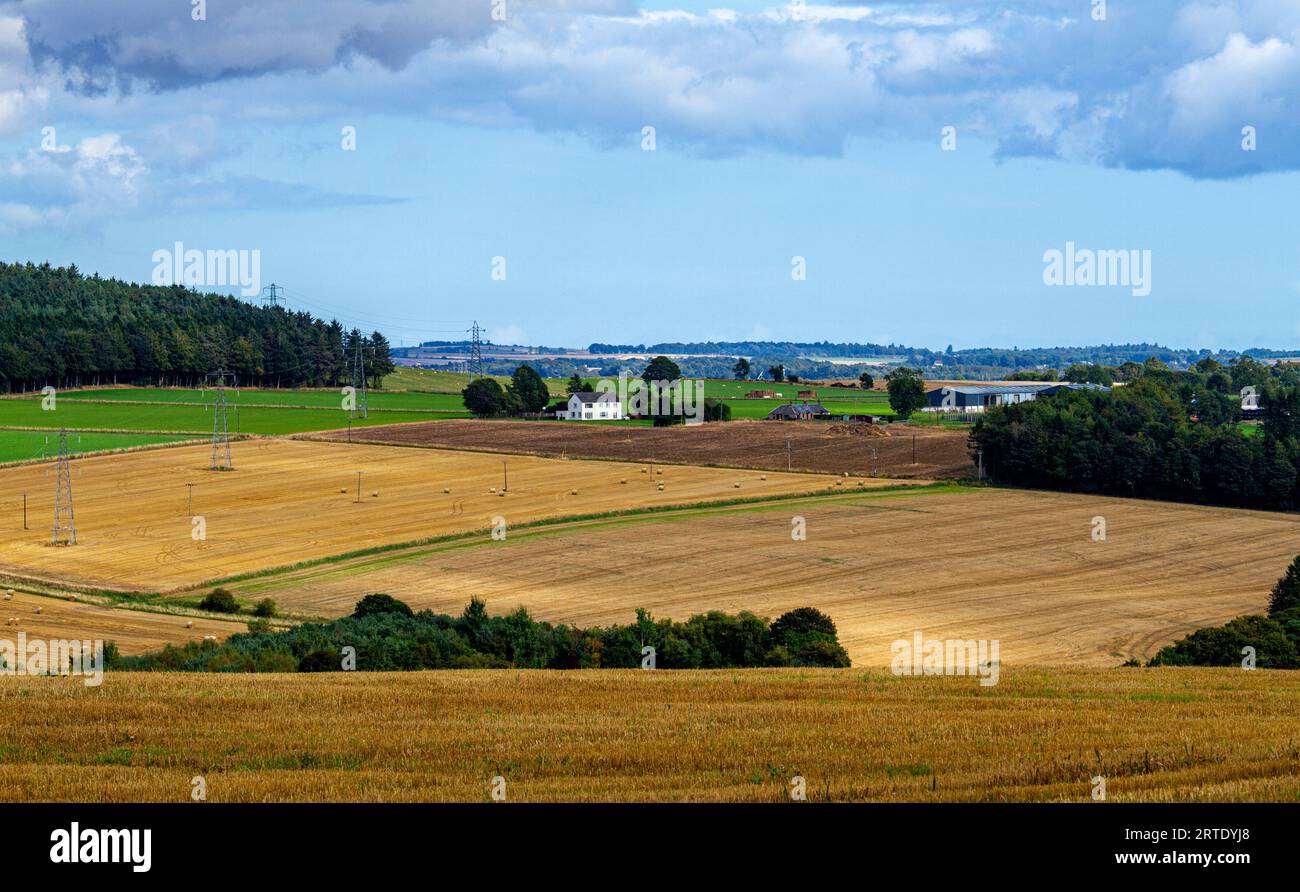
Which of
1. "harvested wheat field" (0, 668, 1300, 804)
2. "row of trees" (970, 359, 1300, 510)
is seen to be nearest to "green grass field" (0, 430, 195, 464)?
"row of trees" (970, 359, 1300, 510)

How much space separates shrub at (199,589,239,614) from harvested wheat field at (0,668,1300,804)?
2803 centimetres

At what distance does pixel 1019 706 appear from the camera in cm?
2608

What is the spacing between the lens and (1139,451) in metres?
104

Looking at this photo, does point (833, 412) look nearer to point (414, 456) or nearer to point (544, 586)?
point (414, 456)

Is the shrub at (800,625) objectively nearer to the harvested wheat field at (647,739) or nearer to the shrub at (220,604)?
the harvested wheat field at (647,739)

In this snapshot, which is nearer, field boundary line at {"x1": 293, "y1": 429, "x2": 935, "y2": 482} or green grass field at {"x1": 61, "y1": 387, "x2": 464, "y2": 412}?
field boundary line at {"x1": 293, "y1": 429, "x2": 935, "y2": 482}

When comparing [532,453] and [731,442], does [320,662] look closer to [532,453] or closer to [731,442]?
[532,453]

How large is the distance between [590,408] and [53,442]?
6826 centimetres

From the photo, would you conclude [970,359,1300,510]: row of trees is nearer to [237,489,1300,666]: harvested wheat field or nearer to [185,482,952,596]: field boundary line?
[237,489,1300,666]: harvested wheat field

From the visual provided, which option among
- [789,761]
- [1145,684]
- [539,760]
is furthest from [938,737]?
[1145,684]

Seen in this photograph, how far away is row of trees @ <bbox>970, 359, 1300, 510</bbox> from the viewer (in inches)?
3905

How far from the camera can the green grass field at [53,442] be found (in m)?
121

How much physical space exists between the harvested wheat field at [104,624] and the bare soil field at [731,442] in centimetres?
7011

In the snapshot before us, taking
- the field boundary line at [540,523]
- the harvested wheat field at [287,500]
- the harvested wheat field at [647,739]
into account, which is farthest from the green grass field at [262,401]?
the harvested wheat field at [647,739]
